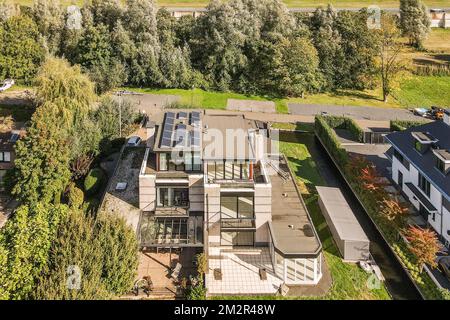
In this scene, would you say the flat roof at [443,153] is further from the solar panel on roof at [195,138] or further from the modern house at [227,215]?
the solar panel on roof at [195,138]

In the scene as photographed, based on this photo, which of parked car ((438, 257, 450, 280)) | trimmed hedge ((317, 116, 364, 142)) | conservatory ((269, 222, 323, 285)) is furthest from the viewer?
trimmed hedge ((317, 116, 364, 142))

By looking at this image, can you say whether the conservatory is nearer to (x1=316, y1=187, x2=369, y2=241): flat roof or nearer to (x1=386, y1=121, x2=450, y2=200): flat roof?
(x1=316, y1=187, x2=369, y2=241): flat roof

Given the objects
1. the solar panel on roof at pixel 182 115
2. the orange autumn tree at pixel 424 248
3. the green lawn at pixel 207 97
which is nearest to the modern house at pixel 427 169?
the orange autumn tree at pixel 424 248

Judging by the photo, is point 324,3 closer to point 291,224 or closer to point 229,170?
point 229,170

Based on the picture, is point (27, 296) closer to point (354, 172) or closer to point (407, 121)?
point (354, 172)

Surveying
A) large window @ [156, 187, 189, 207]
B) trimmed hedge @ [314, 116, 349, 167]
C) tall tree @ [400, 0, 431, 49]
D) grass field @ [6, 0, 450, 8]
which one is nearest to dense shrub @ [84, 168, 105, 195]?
large window @ [156, 187, 189, 207]

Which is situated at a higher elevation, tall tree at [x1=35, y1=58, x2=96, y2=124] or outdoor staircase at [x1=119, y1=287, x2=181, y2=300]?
tall tree at [x1=35, y1=58, x2=96, y2=124]

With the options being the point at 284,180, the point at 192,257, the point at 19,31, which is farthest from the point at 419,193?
the point at 19,31
